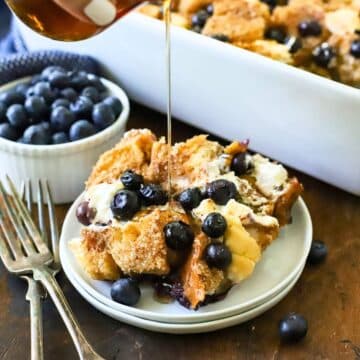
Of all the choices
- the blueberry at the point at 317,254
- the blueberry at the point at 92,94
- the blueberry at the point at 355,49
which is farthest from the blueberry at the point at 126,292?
the blueberry at the point at 355,49

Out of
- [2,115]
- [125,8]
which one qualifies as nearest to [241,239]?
[125,8]

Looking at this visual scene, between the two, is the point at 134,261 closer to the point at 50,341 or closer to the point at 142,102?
the point at 50,341

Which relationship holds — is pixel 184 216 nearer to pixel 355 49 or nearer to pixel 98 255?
pixel 98 255

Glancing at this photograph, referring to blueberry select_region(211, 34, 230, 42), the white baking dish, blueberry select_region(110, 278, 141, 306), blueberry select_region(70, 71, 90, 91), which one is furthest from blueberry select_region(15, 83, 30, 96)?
blueberry select_region(110, 278, 141, 306)

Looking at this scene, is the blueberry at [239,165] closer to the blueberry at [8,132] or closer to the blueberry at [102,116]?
the blueberry at [102,116]

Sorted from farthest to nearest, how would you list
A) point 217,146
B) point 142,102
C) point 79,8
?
point 142,102 → point 217,146 → point 79,8
